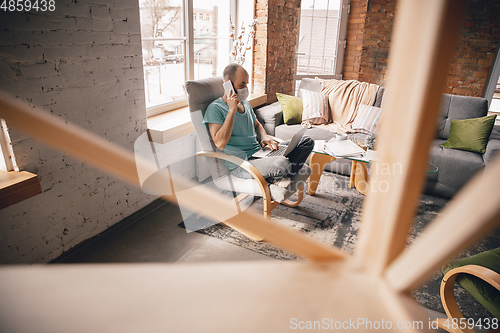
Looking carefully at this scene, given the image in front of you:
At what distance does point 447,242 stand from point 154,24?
9.03 ft

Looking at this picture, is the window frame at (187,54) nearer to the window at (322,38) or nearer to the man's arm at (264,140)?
the man's arm at (264,140)

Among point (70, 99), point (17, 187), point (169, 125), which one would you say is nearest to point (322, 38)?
point (169, 125)

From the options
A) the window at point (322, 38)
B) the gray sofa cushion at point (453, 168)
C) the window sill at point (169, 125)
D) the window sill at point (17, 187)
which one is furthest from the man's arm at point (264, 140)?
the window at point (322, 38)

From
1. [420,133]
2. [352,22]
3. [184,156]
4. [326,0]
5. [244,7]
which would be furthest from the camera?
[352,22]

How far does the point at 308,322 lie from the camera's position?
17cm

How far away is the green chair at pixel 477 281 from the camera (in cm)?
116

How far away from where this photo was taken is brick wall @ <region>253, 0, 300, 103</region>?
3.54 meters

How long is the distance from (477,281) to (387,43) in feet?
13.6

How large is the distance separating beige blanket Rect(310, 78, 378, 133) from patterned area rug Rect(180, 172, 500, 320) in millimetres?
853

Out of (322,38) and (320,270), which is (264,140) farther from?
(322,38)

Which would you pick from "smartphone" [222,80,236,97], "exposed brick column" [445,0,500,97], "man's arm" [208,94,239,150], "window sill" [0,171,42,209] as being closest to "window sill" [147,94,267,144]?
"man's arm" [208,94,239,150]

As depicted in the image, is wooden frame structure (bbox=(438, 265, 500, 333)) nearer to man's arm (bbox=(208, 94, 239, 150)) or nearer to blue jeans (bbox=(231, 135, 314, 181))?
blue jeans (bbox=(231, 135, 314, 181))

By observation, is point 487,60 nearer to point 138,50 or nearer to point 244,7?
point 244,7

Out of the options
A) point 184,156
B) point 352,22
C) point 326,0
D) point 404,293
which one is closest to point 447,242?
point 404,293
